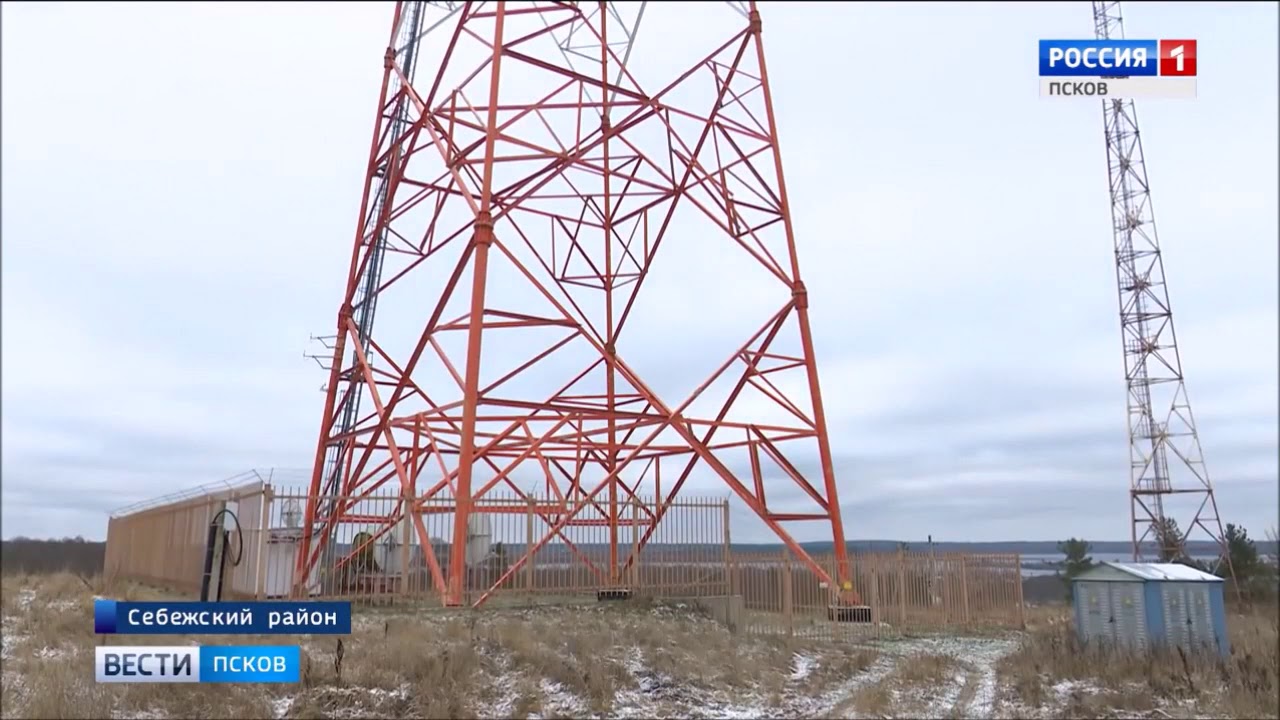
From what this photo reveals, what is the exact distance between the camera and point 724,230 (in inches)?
788

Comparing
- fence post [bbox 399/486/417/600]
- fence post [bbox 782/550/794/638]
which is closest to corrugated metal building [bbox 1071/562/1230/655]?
fence post [bbox 782/550/794/638]

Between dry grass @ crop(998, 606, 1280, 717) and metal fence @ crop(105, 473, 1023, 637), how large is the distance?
451cm

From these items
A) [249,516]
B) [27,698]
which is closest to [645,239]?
[249,516]

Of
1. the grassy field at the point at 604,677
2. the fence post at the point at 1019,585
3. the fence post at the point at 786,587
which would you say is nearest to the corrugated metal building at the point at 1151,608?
the grassy field at the point at 604,677

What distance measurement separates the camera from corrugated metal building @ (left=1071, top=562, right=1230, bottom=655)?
16156mm

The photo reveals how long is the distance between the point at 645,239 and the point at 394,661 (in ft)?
40.4

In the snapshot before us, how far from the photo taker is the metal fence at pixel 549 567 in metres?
17.0

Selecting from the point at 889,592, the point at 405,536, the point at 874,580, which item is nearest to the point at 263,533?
the point at 405,536

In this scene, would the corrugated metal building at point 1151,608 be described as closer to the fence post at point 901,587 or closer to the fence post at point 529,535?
the fence post at point 901,587

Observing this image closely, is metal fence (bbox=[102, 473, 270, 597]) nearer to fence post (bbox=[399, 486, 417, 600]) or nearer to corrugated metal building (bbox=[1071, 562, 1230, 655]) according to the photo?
fence post (bbox=[399, 486, 417, 600])

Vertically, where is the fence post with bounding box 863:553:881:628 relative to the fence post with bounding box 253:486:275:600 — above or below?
below

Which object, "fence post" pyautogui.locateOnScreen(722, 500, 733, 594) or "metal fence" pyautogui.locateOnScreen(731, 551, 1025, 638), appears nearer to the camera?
"fence post" pyautogui.locateOnScreen(722, 500, 733, 594)

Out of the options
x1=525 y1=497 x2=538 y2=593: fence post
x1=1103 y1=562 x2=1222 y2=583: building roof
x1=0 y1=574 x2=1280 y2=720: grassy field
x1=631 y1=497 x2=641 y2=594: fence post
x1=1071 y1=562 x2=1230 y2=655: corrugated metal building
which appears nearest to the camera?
x1=0 y1=574 x2=1280 y2=720: grassy field

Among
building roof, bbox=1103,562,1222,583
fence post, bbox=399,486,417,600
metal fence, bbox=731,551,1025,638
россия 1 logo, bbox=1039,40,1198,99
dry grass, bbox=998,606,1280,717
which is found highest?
россия 1 logo, bbox=1039,40,1198,99
